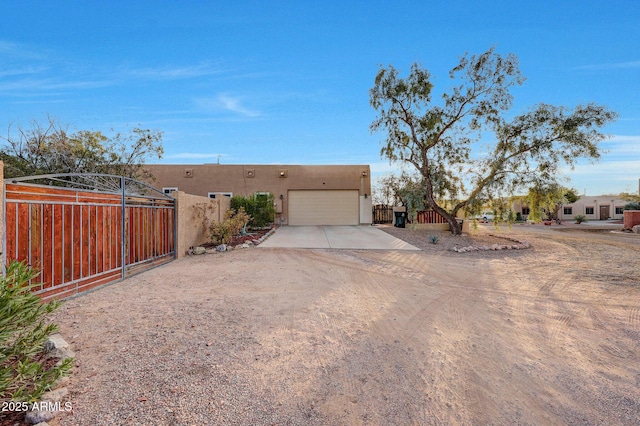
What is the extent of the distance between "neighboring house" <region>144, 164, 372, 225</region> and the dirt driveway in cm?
1490

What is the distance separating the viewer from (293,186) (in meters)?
21.9

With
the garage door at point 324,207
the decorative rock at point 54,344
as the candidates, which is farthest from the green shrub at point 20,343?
the garage door at point 324,207

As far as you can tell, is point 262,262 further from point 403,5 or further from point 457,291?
point 403,5

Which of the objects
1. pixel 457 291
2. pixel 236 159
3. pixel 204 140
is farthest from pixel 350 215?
pixel 457 291

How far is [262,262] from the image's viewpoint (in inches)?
353

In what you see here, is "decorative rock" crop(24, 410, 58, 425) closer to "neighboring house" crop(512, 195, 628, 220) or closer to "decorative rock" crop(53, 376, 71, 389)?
"decorative rock" crop(53, 376, 71, 389)

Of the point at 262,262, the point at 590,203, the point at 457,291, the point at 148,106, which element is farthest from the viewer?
the point at 590,203

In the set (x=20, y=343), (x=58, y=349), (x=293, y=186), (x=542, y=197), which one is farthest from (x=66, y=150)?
(x=542, y=197)

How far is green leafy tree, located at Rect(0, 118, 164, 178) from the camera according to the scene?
12.2 meters

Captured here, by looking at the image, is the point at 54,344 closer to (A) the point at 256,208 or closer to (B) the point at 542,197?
(A) the point at 256,208

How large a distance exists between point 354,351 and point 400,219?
17.7 metres

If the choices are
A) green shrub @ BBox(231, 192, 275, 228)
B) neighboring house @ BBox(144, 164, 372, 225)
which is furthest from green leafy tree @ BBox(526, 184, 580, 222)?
green shrub @ BBox(231, 192, 275, 228)

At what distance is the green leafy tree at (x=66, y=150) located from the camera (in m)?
12.2

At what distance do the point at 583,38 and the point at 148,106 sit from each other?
48.9 ft
